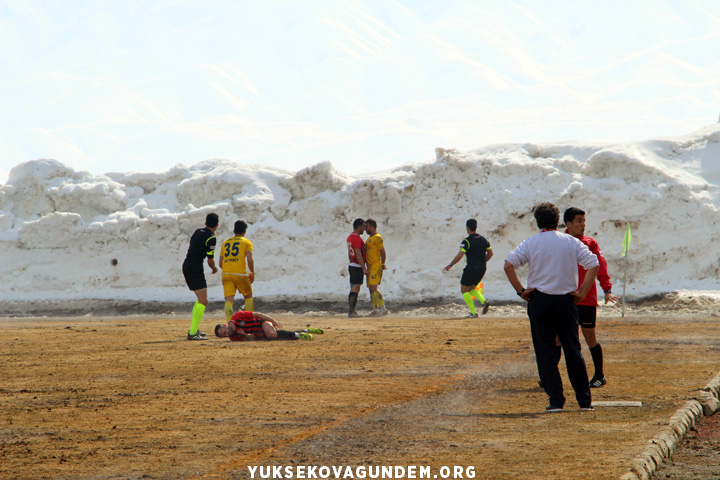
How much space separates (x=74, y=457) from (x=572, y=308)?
409 cm

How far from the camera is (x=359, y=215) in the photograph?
81.1ft

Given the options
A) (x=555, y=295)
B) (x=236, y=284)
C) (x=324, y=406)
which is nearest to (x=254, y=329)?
(x=236, y=284)

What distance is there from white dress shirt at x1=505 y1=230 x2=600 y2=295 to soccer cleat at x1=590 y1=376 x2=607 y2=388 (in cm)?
166

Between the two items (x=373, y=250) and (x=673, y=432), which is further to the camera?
(x=373, y=250)

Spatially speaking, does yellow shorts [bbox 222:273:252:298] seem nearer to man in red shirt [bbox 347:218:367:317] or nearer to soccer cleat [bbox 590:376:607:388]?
man in red shirt [bbox 347:218:367:317]

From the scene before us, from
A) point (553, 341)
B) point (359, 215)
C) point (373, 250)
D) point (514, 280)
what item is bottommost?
point (553, 341)

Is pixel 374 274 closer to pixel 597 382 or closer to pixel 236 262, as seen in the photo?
pixel 236 262

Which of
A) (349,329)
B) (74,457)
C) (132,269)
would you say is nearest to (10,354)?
(349,329)

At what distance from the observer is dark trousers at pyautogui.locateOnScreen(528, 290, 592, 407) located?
7023 mm

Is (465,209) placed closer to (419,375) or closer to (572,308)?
(419,375)

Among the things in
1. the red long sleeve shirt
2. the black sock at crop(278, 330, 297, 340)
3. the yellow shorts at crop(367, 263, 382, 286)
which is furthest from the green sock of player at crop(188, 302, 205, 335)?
the red long sleeve shirt

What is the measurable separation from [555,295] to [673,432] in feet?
4.93

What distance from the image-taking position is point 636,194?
23031mm

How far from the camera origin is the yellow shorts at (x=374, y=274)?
747 inches
